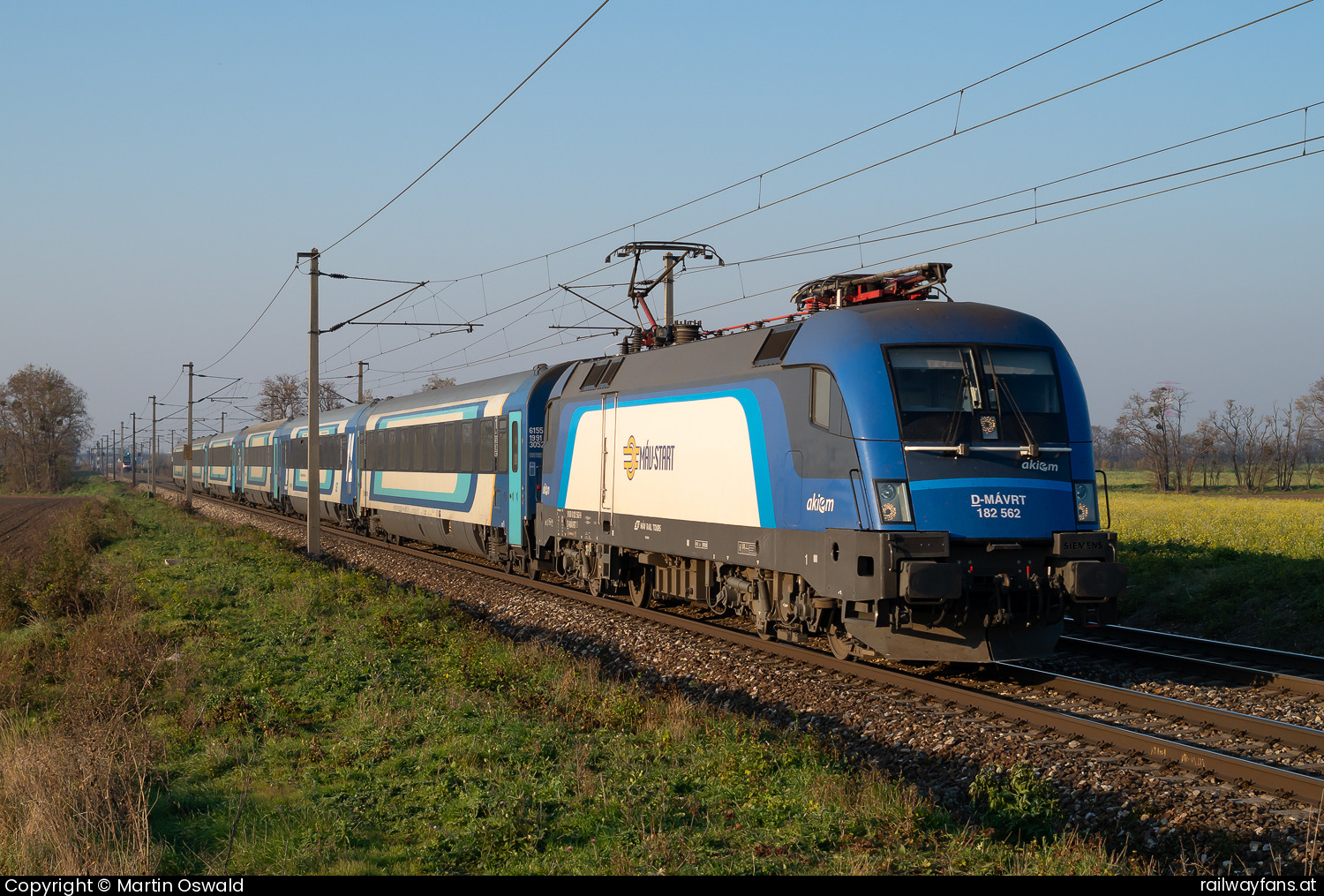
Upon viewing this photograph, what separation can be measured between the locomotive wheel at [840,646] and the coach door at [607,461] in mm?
5043

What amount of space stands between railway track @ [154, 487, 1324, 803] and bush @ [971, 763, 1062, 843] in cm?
110

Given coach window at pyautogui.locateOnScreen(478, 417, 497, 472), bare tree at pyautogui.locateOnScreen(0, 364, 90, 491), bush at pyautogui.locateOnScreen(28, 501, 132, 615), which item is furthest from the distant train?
bare tree at pyautogui.locateOnScreen(0, 364, 90, 491)

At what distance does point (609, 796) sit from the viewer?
20.6 feet

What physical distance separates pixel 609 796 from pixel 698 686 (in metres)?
4.61

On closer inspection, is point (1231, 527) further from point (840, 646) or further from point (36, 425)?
point (36, 425)

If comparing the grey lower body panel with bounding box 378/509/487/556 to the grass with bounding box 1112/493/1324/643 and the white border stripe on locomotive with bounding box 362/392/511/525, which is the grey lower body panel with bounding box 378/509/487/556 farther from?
the grass with bounding box 1112/493/1324/643

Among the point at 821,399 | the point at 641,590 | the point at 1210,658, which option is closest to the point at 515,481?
the point at 641,590

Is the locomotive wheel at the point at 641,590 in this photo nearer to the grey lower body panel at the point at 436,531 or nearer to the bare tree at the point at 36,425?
the grey lower body panel at the point at 436,531

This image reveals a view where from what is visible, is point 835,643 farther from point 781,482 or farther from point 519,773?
point 519,773

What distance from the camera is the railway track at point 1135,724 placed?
6.97 m

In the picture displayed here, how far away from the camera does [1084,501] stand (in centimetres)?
976

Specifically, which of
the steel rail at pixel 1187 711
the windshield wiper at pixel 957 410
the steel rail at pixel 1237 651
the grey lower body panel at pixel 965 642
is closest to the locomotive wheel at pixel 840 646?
the grey lower body panel at pixel 965 642

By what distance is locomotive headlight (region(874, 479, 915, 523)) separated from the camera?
9133 millimetres

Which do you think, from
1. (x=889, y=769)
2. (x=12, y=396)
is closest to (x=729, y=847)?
(x=889, y=769)
